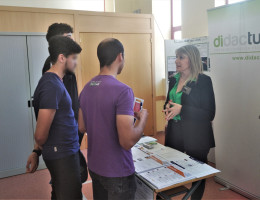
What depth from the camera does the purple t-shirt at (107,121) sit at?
137 centimetres

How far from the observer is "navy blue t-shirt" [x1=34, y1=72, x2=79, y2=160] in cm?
151

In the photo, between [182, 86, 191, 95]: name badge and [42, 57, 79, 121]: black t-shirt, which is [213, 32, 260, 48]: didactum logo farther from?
[42, 57, 79, 121]: black t-shirt

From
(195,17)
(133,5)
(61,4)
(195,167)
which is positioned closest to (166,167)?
(195,167)

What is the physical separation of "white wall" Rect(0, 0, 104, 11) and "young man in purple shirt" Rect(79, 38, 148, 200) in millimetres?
6326

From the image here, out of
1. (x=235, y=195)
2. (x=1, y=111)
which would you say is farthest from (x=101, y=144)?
(x=1, y=111)

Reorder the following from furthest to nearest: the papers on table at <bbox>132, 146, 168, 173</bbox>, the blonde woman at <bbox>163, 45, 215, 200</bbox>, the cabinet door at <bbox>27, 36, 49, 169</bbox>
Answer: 1. the cabinet door at <bbox>27, 36, 49, 169</bbox>
2. the blonde woman at <bbox>163, 45, 215, 200</bbox>
3. the papers on table at <bbox>132, 146, 168, 173</bbox>

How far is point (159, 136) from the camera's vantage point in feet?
17.9

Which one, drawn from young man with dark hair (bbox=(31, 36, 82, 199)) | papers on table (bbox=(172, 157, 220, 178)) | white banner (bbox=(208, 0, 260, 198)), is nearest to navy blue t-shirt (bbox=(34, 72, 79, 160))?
young man with dark hair (bbox=(31, 36, 82, 199))

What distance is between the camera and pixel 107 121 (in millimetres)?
1419

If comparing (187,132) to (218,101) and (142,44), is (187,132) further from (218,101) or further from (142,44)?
(142,44)

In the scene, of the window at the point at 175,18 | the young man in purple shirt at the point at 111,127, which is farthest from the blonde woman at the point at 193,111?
the window at the point at 175,18

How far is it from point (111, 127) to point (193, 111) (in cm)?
101

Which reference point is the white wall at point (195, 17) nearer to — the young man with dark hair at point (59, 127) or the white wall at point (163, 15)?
the white wall at point (163, 15)

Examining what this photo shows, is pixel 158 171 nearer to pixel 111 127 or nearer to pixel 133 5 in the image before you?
pixel 111 127
